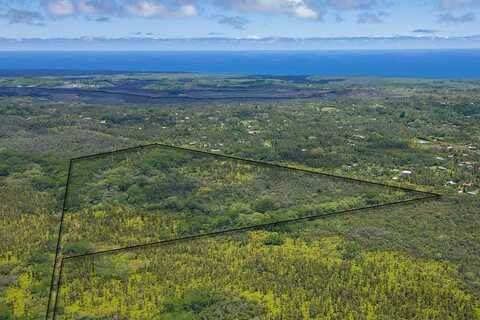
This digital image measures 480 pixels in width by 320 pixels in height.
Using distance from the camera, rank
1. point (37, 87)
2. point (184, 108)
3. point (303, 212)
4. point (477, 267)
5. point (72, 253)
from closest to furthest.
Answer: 1. point (72, 253)
2. point (303, 212)
3. point (477, 267)
4. point (184, 108)
5. point (37, 87)

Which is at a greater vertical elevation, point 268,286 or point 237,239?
point 237,239

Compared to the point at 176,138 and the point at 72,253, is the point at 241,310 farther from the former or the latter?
the point at 176,138

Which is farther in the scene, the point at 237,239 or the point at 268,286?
the point at 268,286

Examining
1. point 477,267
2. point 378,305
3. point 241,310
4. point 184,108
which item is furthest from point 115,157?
point 184,108

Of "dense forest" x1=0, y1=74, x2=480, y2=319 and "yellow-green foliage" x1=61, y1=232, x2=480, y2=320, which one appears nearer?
"dense forest" x1=0, y1=74, x2=480, y2=319

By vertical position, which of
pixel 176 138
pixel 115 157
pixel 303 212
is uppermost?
pixel 115 157

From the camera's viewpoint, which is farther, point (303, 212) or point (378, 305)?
point (378, 305)

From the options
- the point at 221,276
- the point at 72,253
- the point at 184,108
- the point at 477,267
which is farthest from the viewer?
the point at 184,108

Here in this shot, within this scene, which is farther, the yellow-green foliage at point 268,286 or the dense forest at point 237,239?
the yellow-green foliage at point 268,286
